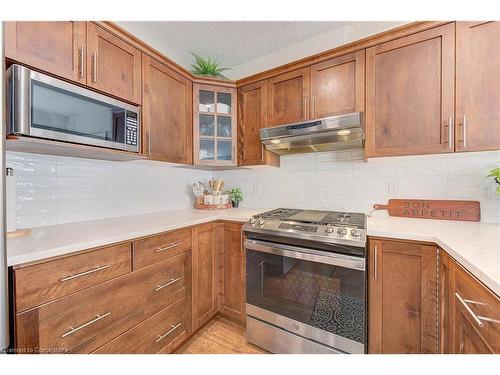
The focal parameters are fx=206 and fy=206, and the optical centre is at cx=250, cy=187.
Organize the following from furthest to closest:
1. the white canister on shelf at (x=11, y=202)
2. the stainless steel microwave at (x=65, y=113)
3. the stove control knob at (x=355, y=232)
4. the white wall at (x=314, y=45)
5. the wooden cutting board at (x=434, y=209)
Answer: the white wall at (x=314, y=45)
the wooden cutting board at (x=434, y=209)
the stove control knob at (x=355, y=232)
the white canister on shelf at (x=11, y=202)
the stainless steel microwave at (x=65, y=113)

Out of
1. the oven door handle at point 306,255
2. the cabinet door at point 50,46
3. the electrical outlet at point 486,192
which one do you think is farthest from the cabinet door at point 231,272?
the electrical outlet at point 486,192

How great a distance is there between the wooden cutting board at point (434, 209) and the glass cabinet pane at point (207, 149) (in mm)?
1509

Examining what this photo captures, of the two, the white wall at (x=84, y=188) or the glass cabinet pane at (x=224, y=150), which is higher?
the glass cabinet pane at (x=224, y=150)

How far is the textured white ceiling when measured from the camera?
183 centimetres

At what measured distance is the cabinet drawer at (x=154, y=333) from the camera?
107 cm

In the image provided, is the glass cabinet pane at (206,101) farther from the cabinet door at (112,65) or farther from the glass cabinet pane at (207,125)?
the cabinet door at (112,65)

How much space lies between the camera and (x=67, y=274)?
0.88 m

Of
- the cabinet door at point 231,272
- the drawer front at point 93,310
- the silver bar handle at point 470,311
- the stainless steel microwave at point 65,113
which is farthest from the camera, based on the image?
the cabinet door at point 231,272

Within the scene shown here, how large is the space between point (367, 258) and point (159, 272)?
1256 millimetres
